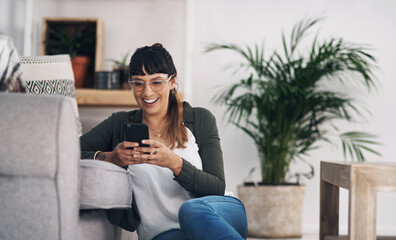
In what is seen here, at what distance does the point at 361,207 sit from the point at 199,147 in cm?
55

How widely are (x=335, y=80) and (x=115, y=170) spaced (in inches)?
93.0

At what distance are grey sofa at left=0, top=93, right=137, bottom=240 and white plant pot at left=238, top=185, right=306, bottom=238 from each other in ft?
6.29

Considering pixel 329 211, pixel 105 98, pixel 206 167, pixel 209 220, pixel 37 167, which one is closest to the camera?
pixel 37 167

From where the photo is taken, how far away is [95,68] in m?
3.20

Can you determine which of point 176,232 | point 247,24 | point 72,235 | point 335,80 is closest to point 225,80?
point 247,24

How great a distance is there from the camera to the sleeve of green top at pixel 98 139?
1544 millimetres

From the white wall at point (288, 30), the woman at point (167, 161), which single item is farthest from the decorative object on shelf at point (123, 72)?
the woman at point (167, 161)

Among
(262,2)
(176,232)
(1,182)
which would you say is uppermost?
(262,2)

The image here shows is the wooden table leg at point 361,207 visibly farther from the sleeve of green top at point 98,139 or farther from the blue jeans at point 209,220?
the sleeve of green top at point 98,139

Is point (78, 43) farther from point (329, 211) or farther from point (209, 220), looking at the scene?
point (209, 220)

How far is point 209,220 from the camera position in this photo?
3.83 feet

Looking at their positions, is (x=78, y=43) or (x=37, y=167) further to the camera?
(x=78, y=43)

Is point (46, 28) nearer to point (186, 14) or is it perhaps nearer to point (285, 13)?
point (186, 14)

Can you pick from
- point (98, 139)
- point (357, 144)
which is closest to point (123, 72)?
point (357, 144)
